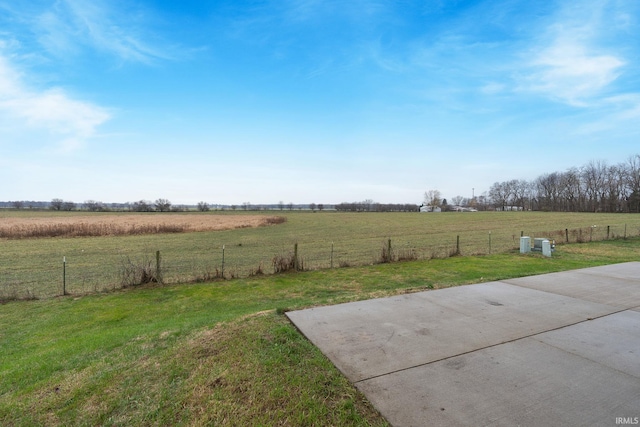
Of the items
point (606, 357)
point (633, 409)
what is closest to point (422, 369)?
point (633, 409)

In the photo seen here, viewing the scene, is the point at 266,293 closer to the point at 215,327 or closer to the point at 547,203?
the point at 215,327

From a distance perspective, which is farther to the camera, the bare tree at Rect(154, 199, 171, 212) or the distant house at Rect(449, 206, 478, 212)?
the distant house at Rect(449, 206, 478, 212)

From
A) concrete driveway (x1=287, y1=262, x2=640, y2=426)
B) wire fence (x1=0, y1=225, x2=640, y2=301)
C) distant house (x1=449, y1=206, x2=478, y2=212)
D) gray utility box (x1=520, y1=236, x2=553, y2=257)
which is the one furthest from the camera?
distant house (x1=449, y1=206, x2=478, y2=212)

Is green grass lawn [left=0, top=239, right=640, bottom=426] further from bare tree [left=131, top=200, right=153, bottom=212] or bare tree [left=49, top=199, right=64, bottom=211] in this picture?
bare tree [left=49, top=199, right=64, bottom=211]

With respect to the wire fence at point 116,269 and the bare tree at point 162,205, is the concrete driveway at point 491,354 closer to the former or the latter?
the wire fence at point 116,269

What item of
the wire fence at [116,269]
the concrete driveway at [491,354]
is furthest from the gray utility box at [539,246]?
the concrete driveway at [491,354]

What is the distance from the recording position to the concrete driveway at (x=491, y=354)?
2480mm

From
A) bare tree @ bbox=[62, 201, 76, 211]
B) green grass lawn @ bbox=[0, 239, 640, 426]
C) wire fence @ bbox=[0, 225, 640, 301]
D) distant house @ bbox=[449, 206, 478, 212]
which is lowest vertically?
wire fence @ bbox=[0, 225, 640, 301]

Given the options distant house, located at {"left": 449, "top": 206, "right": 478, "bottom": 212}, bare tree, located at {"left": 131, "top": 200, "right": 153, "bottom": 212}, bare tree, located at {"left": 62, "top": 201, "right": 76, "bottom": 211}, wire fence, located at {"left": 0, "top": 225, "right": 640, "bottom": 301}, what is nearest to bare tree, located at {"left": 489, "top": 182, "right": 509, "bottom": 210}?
distant house, located at {"left": 449, "top": 206, "right": 478, "bottom": 212}

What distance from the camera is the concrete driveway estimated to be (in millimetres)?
2480

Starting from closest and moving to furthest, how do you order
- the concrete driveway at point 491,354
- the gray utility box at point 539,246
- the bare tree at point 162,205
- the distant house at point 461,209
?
the concrete driveway at point 491,354, the gray utility box at point 539,246, the bare tree at point 162,205, the distant house at point 461,209

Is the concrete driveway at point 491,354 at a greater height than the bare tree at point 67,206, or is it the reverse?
the bare tree at point 67,206

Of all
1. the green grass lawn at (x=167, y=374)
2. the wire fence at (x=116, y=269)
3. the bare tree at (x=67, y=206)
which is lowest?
the wire fence at (x=116, y=269)

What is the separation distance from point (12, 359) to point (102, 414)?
3.05m
